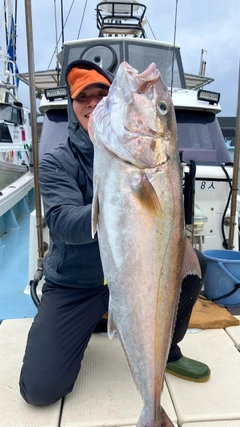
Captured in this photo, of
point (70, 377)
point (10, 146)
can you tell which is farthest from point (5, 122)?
point (70, 377)

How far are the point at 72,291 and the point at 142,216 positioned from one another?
1.20 m

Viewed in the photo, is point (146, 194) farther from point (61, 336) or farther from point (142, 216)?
point (61, 336)

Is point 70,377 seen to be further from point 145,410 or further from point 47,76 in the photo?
point 47,76

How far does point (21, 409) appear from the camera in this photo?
2.20 m

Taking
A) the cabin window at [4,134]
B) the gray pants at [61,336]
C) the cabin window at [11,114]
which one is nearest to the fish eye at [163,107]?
the gray pants at [61,336]

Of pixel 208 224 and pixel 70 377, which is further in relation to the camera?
pixel 208 224

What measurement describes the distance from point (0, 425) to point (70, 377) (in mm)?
461

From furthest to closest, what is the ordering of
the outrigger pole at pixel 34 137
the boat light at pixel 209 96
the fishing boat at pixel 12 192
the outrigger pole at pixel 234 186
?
the fishing boat at pixel 12 192 < the boat light at pixel 209 96 < the outrigger pole at pixel 234 186 < the outrigger pole at pixel 34 137

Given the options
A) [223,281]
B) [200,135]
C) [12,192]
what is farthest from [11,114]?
[223,281]

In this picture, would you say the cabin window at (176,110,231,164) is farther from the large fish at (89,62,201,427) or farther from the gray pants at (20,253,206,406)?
the large fish at (89,62,201,427)

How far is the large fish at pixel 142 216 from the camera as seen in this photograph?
150cm

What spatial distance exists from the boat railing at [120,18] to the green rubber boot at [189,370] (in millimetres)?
6388

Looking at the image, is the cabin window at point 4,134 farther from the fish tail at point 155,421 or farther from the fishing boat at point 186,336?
the fish tail at point 155,421

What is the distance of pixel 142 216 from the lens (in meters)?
1.52
